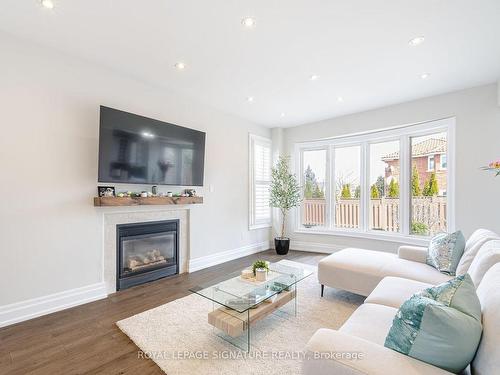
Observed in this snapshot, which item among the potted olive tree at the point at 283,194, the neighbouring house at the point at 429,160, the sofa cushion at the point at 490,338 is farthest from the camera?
the potted olive tree at the point at 283,194

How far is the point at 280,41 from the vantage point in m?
2.50

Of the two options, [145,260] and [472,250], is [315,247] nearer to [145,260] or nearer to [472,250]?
[472,250]

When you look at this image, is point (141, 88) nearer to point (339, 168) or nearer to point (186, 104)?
point (186, 104)

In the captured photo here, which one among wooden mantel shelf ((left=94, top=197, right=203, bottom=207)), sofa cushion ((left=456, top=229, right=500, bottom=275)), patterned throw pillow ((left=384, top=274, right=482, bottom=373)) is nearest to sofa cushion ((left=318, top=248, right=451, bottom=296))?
sofa cushion ((left=456, top=229, right=500, bottom=275))

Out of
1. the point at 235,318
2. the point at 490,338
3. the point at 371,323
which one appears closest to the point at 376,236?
the point at 371,323

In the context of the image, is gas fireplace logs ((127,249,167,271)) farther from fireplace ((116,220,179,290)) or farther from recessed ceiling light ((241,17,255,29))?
recessed ceiling light ((241,17,255,29))

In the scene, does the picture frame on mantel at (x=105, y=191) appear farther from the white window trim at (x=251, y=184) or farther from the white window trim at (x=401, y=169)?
the white window trim at (x=401, y=169)

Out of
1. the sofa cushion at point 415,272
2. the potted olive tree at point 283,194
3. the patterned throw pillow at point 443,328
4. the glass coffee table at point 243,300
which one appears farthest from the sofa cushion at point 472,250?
the potted olive tree at point 283,194

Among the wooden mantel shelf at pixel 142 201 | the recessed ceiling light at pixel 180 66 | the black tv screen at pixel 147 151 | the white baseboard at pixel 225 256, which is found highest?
the recessed ceiling light at pixel 180 66

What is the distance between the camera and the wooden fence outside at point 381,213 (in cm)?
414

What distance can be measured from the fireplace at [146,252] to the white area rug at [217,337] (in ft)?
2.76

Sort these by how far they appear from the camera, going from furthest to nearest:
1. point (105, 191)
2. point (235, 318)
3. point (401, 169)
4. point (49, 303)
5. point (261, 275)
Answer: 1. point (401, 169)
2. point (105, 191)
3. point (49, 303)
4. point (261, 275)
5. point (235, 318)

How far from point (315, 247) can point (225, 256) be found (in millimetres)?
2007

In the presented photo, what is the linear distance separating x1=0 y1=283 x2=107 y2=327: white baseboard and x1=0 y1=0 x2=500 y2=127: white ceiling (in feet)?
8.74
